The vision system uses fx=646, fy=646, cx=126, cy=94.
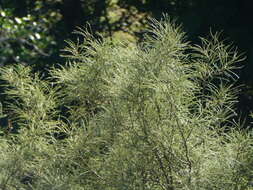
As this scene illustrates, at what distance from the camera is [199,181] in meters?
2.72

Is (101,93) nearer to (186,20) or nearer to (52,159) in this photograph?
(52,159)

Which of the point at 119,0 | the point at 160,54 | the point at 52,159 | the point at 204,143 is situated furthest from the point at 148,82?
the point at 119,0

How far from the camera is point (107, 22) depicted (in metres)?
7.68

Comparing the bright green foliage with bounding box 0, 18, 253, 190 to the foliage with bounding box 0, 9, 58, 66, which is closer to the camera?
the bright green foliage with bounding box 0, 18, 253, 190

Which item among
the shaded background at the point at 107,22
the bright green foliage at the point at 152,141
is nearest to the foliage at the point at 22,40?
the shaded background at the point at 107,22

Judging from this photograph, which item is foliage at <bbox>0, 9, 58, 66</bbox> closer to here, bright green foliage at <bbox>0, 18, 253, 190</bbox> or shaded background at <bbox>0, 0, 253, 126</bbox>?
shaded background at <bbox>0, 0, 253, 126</bbox>

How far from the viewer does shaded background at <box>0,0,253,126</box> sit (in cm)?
600

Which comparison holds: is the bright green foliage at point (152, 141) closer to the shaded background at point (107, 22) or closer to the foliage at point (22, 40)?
the shaded background at point (107, 22)

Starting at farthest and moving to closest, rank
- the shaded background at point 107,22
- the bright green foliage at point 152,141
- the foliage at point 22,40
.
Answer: the foliage at point 22,40 → the shaded background at point 107,22 → the bright green foliage at point 152,141

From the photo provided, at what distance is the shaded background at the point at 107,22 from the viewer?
600 cm

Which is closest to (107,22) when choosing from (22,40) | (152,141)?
(22,40)

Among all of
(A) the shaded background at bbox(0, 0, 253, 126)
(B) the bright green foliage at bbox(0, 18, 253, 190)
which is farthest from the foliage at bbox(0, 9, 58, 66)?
(B) the bright green foliage at bbox(0, 18, 253, 190)

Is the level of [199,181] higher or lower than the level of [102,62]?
lower

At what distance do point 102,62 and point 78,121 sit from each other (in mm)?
406
